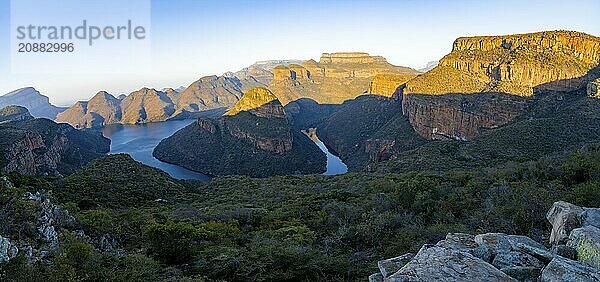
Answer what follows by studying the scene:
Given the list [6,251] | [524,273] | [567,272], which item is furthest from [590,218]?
[6,251]

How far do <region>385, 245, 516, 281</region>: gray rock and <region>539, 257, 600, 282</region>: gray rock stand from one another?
2.09 ft

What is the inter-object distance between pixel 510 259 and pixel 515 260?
8cm

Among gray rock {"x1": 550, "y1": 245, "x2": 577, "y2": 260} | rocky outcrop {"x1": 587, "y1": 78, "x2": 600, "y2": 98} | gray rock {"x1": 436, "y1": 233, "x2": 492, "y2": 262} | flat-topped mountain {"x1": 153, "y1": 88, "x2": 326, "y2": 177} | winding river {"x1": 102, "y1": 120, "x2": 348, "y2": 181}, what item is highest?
rocky outcrop {"x1": 587, "y1": 78, "x2": 600, "y2": 98}

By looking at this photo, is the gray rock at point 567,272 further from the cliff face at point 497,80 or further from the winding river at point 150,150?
the winding river at point 150,150

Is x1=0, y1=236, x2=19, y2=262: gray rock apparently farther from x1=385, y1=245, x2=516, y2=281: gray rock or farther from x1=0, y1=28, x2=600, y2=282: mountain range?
x1=385, y1=245, x2=516, y2=281: gray rock

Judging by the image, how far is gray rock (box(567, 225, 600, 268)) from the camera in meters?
6.86

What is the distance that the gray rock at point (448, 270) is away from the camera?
20.2 ft

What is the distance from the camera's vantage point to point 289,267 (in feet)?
38.2

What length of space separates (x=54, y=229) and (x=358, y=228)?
1189 cm

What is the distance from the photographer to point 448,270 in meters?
6.29

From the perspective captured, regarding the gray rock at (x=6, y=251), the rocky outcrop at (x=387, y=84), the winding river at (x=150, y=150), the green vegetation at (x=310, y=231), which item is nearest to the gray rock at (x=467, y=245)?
the green vegetation at (x=310, y=231)

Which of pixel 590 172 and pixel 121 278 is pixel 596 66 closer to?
pixel 590 172

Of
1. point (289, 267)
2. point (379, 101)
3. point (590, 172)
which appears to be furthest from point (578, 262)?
point (379, 101)

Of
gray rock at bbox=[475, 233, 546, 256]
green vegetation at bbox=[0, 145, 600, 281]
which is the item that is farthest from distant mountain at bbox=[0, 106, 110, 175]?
gray rock at bbox=[475, 233, 546, 256]
